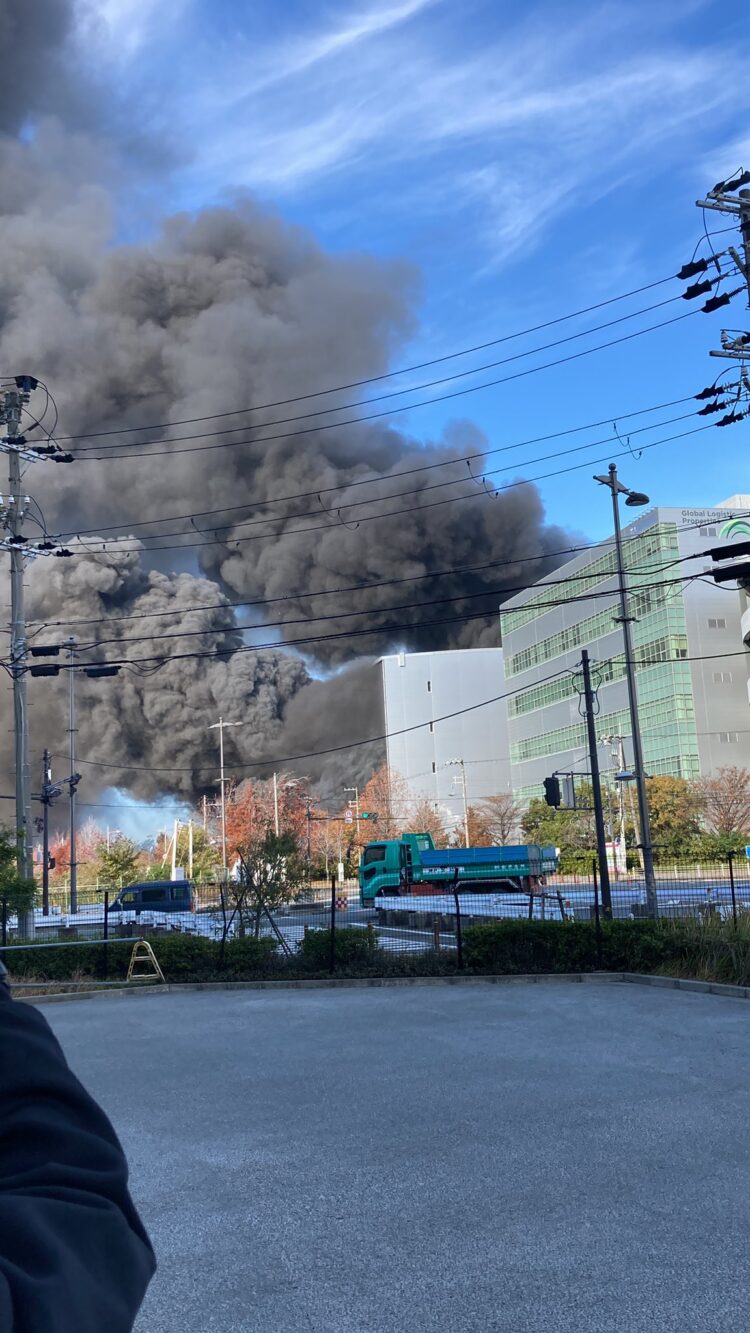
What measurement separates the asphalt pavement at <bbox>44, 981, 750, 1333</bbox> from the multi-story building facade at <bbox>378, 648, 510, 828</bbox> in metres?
82.9

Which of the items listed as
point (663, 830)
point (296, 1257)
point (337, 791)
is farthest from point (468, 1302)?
point (337, 791)

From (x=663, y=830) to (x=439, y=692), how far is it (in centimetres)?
4806

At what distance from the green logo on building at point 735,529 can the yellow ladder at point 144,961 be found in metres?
50.3

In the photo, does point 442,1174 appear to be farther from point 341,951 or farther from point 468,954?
point 341,951

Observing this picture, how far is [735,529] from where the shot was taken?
199 ft

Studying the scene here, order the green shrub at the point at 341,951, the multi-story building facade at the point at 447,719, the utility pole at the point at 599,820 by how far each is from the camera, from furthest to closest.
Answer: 1. the multi-story building facade at the point at 447,719
2. the utility pole at the point at 599,820
3. the green shrub at the point at 341,951

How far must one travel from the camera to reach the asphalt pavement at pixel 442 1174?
387 cm

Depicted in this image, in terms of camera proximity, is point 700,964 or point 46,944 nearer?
point 700,964

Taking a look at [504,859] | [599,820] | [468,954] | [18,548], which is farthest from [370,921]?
[504,859]

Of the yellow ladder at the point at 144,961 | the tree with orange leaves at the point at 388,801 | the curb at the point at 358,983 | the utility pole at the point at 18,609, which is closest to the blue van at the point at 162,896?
the utility pole at the point at 18,609

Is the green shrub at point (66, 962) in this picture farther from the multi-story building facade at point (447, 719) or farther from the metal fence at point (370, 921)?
the multi-story building facade at point (447, 719)

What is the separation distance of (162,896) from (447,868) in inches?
373

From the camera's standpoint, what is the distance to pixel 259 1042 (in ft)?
33.0

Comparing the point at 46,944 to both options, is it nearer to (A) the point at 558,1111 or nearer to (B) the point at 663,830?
(A) the point at 558,1111
